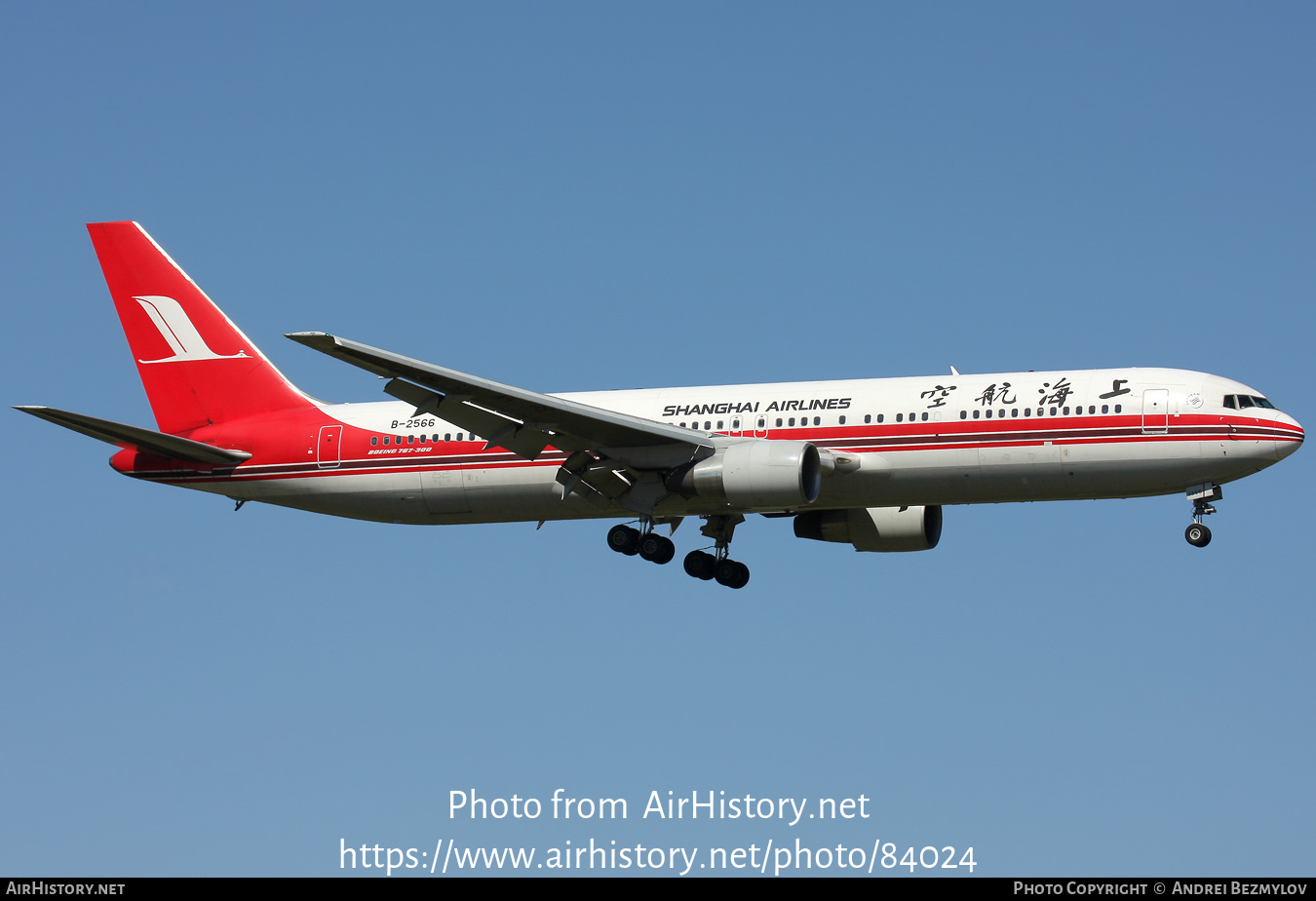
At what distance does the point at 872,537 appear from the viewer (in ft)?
150

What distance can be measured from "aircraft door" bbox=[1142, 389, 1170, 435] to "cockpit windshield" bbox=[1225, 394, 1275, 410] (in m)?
1.42

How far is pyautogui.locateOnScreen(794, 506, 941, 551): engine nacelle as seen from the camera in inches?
1788

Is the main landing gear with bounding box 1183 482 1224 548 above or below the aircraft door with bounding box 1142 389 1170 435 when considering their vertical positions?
below

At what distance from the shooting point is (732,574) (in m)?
45.5

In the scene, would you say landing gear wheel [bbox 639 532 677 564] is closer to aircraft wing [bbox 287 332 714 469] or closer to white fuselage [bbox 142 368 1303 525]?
white fuselage [bbox 142 368 1303 525]

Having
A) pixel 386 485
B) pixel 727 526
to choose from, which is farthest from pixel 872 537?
pixel 386 485

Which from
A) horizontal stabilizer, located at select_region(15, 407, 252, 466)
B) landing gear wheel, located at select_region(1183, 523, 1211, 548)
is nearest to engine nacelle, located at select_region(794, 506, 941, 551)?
landing gear wheel, located at select_region(1183, 523, 1211, 548)

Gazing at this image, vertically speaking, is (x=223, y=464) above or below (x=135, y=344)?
below

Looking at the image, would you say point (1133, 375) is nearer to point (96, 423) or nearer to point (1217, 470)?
point (1217, 470)

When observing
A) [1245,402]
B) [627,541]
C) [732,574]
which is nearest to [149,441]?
[627,541]

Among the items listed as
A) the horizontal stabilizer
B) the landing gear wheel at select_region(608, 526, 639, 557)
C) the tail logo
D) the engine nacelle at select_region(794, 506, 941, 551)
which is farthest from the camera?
the tail logo

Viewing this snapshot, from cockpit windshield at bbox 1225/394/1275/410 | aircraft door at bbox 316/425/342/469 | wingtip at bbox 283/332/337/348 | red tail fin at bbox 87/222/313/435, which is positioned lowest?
wingtip at bbox 283/332/337/348

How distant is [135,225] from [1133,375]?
91.5 feet

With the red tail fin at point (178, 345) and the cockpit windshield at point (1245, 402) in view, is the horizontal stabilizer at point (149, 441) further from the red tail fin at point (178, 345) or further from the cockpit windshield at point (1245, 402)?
the cockpit windshield at point (1245, 402)
